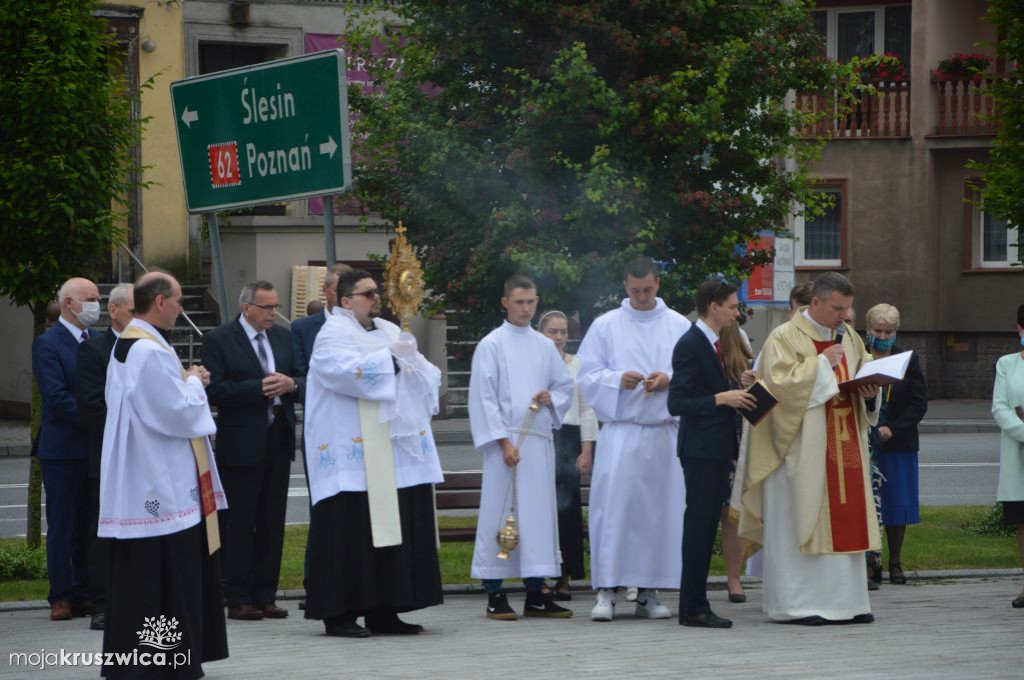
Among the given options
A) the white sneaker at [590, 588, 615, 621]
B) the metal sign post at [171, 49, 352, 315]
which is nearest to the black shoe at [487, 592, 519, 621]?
the white sneaker at [590, 588, 615, 621]

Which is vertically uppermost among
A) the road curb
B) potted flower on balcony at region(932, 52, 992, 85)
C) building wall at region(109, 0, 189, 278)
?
potted flower on balcony at region(932, 52, 992, 85)

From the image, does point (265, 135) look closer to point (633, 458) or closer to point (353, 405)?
point (353, 405)

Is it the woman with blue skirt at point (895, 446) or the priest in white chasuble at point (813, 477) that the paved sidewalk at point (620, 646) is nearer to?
the priest in white chasuble at point (813, 477)

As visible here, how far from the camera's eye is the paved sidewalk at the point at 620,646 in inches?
322

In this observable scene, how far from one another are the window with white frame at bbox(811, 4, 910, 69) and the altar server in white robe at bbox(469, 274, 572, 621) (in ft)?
86.1

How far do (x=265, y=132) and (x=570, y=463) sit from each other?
3.07 meters

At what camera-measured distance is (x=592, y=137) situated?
1284 cm

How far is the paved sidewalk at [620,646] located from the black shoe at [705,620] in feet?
0.25

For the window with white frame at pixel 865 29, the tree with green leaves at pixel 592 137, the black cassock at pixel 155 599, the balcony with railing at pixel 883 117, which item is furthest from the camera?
the window with white frame at pixel 865 29

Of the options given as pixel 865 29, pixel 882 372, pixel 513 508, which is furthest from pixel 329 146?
pixel 865 29

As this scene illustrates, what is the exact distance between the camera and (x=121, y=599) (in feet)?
25.5

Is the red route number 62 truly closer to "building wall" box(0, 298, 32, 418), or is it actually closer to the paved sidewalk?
the paved sidewalk

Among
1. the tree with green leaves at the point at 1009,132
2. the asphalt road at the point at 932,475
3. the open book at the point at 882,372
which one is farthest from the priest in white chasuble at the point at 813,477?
the asphalt road at the point at 932,475

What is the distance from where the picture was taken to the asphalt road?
16688 mm
